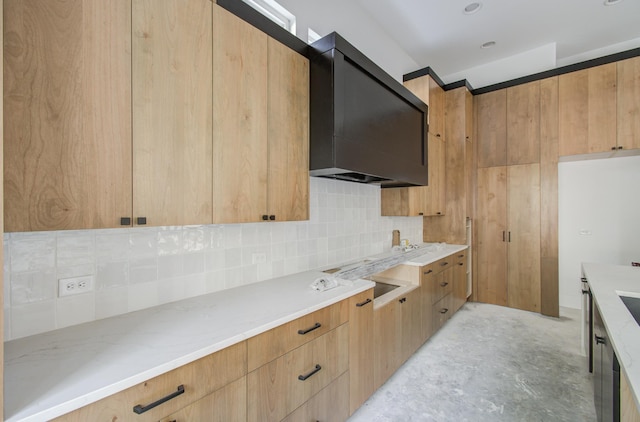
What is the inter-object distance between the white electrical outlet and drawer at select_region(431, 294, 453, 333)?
2.88m

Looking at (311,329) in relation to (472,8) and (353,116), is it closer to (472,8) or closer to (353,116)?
(353,116)

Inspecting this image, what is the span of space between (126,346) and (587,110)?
5.01m

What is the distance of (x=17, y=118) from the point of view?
2.69 ft

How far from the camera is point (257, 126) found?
58.7 inches

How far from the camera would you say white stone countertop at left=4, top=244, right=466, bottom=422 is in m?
0.75

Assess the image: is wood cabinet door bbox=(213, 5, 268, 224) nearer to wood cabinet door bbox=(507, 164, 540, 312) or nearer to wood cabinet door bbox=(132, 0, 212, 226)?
wood cabinet door bbox=(132, 0, 212, 226)

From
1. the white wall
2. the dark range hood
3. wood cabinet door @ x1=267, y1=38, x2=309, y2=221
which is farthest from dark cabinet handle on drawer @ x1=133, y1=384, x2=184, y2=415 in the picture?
the white wall

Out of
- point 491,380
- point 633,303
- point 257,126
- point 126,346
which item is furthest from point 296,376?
point 633,303

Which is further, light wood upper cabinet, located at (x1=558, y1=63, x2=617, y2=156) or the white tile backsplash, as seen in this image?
light wood upper cabinet, located at (x1=558, y1=63, x2=617, y2=156)

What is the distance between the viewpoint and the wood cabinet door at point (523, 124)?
3.65 meters

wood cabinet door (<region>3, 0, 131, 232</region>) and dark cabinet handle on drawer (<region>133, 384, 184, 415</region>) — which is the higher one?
wood cabinet door (<region>3, 0, 131, 232</region>)

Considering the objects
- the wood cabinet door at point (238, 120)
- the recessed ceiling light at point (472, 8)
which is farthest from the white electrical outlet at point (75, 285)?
the recessed ceiling light at point (472, 8)

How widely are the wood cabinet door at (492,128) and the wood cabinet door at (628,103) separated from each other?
1119mm

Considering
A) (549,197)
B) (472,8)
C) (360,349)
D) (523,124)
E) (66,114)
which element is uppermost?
(472,8)
